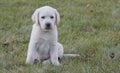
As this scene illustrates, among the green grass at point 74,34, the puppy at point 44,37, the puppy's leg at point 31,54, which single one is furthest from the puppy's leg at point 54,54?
the puppy's leg at point 31,54

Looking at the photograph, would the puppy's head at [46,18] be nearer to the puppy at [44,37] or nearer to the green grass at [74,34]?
the puppy at [44,37]

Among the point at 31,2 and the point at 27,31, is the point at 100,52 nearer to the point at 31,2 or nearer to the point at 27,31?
the point at 27,31

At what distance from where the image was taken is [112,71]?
559cm

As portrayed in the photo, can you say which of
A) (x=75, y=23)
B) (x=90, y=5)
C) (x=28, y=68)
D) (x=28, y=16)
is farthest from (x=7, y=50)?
(x=90, y=5)

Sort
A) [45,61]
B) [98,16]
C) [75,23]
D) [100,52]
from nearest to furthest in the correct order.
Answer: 1. [45,61]
2. [100,52]
3. [75,23]
4. [98,16]

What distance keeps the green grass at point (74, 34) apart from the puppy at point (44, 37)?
19cm

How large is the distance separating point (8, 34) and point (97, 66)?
8.78 ft

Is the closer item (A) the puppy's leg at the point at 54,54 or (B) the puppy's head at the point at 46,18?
(B) the puppy's head at the point at 46,18

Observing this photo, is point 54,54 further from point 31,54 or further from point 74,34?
point 74,34

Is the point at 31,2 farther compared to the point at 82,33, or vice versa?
the point at 31,2

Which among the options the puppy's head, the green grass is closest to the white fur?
the puppy's head

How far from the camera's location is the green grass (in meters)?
5.87

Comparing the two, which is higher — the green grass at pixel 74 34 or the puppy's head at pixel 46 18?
the puppy's head at pixel 46 18

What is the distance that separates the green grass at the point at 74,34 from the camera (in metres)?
5.87
